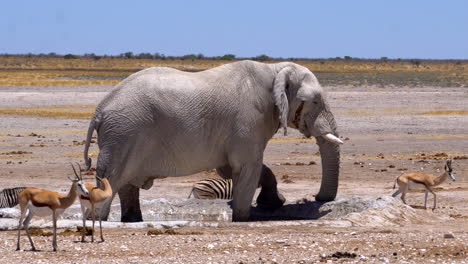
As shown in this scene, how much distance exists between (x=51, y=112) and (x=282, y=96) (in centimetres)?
2602

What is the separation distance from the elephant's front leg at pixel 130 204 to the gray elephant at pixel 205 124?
0.05 feet

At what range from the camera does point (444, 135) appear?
31.9 metres

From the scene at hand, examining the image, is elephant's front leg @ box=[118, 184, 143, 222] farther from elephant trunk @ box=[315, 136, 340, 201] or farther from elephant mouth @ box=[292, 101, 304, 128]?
elephant trunk @ box=[315, 136, 340, 201]

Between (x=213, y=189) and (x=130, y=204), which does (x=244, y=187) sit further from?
(x=213, y=189)

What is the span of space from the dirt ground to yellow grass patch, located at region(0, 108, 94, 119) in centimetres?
146

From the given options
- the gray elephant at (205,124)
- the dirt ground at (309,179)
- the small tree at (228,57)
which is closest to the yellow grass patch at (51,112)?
the dirt ground at (309,179)

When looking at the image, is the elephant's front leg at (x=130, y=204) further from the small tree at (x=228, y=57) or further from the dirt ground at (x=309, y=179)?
the small tree at (x=228, y=57)

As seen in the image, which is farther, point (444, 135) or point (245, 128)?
point (444, 135)

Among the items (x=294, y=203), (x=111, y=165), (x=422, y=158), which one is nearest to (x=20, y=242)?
(x=111, y=165)

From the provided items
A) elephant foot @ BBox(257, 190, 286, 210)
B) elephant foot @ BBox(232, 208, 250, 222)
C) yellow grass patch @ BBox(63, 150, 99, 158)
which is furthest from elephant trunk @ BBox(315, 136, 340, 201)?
yellow grass patch @ BBox(63, 150, 99, 158)

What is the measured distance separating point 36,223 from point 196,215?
333 centimetres

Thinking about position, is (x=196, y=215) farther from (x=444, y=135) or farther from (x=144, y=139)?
→ (x=444, y=135)

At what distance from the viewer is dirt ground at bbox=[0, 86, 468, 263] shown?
461 inches

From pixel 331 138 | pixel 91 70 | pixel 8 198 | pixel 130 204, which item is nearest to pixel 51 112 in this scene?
pixel 8 198
